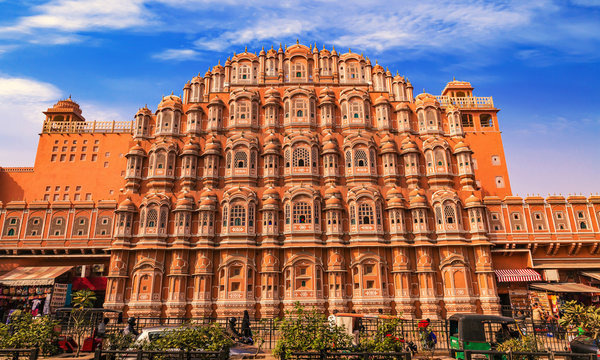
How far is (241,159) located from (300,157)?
5.40m

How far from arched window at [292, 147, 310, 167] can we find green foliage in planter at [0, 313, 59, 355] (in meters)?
23.3

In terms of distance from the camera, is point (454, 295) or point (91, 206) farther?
point (91, 206)

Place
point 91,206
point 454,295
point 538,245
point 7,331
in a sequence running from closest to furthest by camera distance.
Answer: point 7,331
point 454,295
point 538,245
point 91,206

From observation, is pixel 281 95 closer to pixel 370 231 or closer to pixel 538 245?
pixel 370 231

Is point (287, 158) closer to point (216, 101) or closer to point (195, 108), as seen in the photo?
point (216, 101)

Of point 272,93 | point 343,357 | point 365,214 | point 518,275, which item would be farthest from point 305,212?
point 343,357

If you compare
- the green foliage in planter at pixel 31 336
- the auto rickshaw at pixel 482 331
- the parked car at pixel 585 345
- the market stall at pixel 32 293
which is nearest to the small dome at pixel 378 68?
the auto rickshaw at pixel 482 331

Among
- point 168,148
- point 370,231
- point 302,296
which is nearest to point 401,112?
point 370,231

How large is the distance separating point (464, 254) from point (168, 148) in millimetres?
27492

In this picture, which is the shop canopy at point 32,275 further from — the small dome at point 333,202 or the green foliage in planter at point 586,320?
the green foliage in planter at point 586,320

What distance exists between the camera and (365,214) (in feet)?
112

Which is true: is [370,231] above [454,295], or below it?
above

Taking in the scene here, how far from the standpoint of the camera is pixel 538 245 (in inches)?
1389

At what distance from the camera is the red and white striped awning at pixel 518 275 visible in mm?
33562
